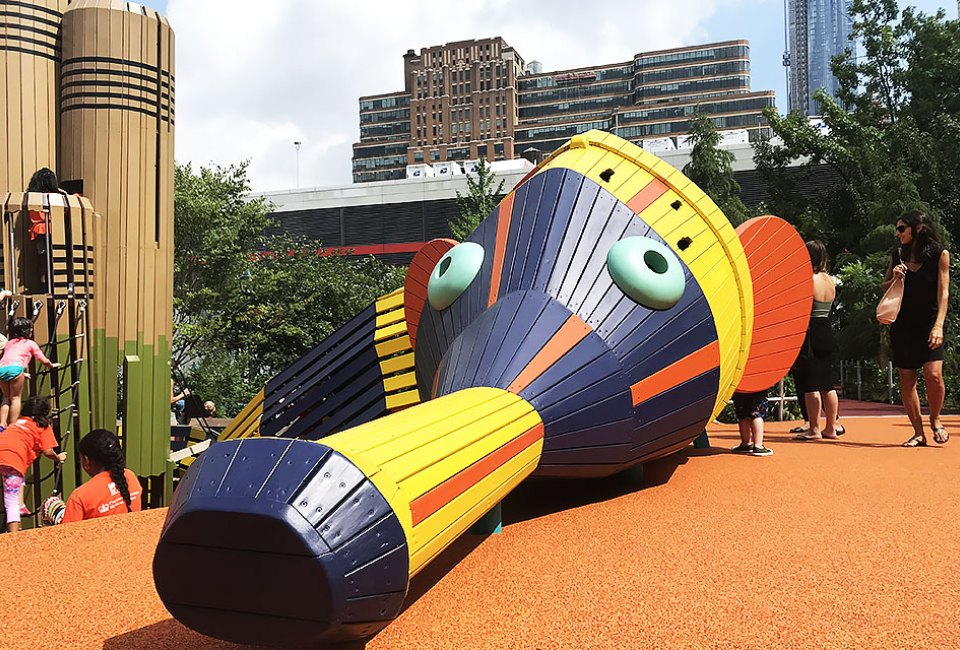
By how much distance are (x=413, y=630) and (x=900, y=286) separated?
5.06 m

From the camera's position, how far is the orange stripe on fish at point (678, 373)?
388 centimetres

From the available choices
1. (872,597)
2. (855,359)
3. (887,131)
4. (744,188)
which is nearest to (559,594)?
(872,597)

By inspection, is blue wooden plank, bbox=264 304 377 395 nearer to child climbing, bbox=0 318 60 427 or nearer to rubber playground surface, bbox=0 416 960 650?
child climbing, bbox=0 318 60 427

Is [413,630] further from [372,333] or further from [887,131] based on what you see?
[887,131]

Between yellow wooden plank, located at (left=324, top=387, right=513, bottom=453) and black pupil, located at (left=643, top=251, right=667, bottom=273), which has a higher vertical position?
black pupil, located at (left=643, top=251, right=667, bottom=273)

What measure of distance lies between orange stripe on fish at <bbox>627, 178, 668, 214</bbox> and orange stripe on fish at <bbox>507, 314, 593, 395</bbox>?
88 centimetres

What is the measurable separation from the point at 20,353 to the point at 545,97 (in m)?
132

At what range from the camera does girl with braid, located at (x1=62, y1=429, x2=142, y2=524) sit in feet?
14.5

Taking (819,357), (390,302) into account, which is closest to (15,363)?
(390,302)

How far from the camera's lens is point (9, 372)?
564 cm

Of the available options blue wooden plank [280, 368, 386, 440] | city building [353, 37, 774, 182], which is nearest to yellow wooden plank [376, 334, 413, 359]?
blue wooden plank [280, 368, 386, 440]

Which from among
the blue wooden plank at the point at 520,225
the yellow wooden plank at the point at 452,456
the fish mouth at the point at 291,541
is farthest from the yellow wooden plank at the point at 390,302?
the fish mouth at the point at 291,541

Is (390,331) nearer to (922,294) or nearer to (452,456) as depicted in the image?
(922,294)

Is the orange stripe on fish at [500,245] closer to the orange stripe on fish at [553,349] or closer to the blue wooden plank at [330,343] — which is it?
the orange stripe on fish at [553,349]
